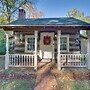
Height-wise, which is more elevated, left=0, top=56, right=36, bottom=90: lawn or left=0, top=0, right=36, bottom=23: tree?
left=0, top=0, right=36, bottom=23: tree

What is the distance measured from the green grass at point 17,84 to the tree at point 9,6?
66.9 feet

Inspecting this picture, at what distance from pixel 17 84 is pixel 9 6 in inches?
856

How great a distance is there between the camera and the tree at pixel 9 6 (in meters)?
26.9

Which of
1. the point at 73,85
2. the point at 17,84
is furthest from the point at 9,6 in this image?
the point at 73,85

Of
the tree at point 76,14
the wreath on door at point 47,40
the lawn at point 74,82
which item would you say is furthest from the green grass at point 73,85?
the tree at point 76,14

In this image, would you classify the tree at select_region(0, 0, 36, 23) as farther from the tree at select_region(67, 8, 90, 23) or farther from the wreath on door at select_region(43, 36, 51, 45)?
the tree at select_region(67, 8, 90, 23)

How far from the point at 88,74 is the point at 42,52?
18.3ft

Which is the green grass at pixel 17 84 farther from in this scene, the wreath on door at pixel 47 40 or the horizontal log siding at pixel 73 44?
the horizontal log siding at pixel 73 44

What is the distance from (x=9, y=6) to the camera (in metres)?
27.1

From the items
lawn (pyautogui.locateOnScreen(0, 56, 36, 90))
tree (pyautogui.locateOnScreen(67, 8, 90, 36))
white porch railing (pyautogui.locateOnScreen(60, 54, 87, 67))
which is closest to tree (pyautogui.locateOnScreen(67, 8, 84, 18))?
tree (pyautogui.locateOnScreen(67, 8, 90, 36))

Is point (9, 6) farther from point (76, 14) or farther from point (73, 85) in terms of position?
point (73, 85)

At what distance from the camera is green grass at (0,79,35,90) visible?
Answer: 716cm

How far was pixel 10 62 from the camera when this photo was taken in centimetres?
1179

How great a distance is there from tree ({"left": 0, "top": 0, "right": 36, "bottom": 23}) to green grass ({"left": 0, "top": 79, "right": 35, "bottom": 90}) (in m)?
20.4
